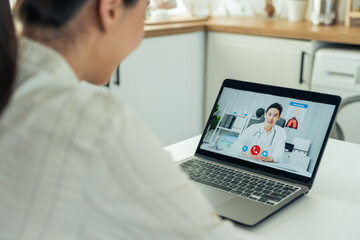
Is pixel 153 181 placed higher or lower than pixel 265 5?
higher

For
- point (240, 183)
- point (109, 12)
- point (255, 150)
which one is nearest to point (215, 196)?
point (240, 183)

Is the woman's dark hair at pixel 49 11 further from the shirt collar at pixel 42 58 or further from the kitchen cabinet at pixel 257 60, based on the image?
the kitchen cabinet at pixel 257 60

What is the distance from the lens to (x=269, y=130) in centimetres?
115

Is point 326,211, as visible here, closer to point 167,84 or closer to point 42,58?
point 42,58

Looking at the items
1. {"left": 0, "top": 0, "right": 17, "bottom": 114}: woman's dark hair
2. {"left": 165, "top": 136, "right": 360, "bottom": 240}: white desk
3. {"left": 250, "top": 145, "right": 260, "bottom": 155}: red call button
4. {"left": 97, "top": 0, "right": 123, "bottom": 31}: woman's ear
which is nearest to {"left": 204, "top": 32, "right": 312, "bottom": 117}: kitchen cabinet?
{"left": 165, "top": 136, "right": 360, "bottom": 240}: white desk

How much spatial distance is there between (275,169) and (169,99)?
1.85 m

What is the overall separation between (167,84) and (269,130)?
1.80 meters

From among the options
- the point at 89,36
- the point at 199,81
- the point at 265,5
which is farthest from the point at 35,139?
the point at 265,5

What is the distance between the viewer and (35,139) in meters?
0.54

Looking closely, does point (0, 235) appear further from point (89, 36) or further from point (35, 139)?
point (89, 36)

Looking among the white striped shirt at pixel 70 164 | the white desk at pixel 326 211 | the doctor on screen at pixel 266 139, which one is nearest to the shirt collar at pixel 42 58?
the white striped shirt at pixel 70 164

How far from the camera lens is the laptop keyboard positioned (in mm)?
1043

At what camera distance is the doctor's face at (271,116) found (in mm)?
1160

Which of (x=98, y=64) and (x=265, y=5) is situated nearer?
(x=98, y=64)
